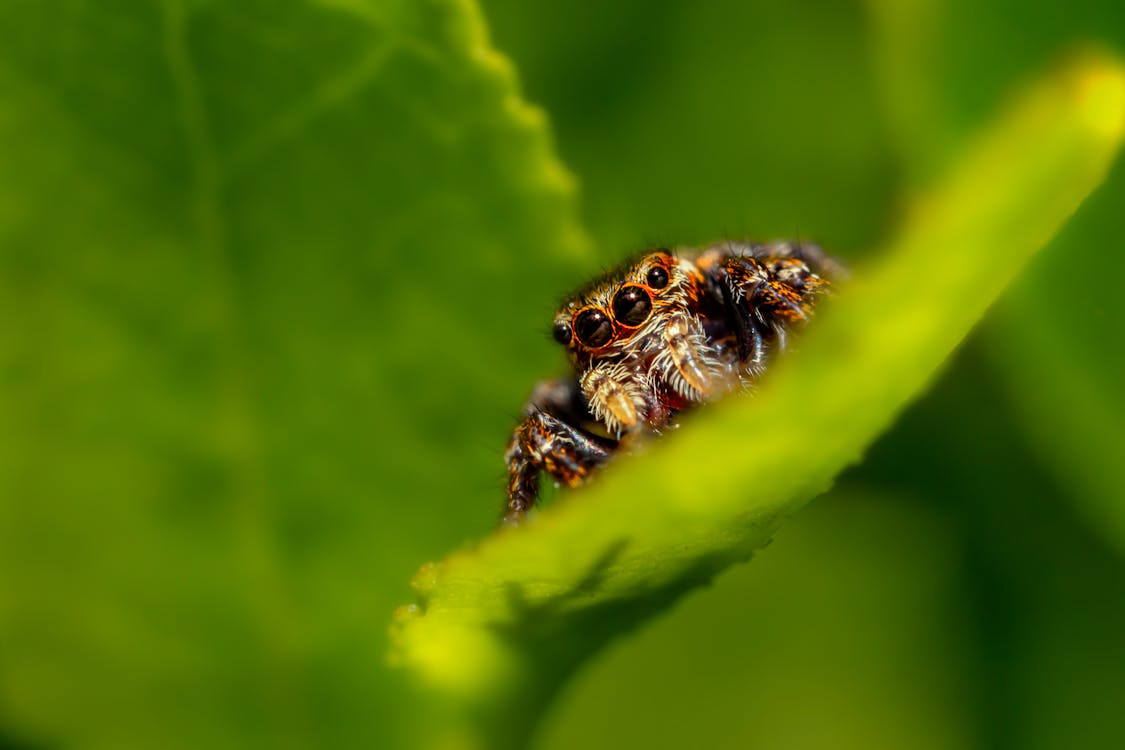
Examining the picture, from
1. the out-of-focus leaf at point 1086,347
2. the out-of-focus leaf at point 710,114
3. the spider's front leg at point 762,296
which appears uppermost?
the out-of-focus leaf at point 710,114

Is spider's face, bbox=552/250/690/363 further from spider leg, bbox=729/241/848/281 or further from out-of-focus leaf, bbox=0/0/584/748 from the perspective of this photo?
spider leg, bbox=729/241/848/281

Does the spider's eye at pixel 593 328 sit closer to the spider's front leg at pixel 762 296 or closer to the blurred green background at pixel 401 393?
the blurred green background at pixel 401 393

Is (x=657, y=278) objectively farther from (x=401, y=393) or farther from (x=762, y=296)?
(x=401, y=393)

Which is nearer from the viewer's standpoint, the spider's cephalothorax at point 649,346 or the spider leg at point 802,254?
the spider's cephalothorax at point 649,346

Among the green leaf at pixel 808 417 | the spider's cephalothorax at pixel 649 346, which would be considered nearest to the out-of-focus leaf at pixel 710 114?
the spider's cephalothorax at pixel 649 346

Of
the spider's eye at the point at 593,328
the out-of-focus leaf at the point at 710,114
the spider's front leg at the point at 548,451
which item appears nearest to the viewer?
the spider's front leg at the point at 548,451

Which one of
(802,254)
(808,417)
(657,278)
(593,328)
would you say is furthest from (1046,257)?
(808,417)

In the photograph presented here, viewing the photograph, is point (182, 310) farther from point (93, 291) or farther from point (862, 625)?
point (862, 625)
